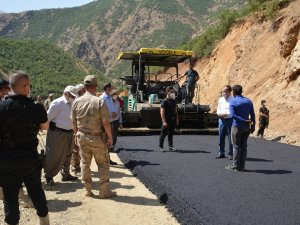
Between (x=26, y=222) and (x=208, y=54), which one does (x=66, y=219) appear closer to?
(x=26, y=222)

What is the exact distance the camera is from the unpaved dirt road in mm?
4961

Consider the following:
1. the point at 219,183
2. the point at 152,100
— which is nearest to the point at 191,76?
the point at 152,100

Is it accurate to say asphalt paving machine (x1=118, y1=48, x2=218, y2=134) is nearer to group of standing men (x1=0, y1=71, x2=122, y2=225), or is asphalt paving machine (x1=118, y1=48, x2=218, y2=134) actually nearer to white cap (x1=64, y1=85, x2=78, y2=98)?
group of standing men (x1=0, y1=71, x2=122, y2=225)

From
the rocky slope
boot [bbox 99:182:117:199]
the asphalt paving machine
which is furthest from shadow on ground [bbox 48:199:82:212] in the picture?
the rocky slope

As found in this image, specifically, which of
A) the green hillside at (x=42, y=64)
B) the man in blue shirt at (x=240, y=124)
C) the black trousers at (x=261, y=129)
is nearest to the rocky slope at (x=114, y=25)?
the green hillside at (x=42, y=64)

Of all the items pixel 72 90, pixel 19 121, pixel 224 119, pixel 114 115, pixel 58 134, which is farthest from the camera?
pixel 114 115

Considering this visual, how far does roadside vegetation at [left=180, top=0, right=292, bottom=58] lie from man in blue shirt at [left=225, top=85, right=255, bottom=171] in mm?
16810

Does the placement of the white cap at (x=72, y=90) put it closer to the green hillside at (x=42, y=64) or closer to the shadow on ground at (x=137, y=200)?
the shadow on ground at (x=137, y=200)

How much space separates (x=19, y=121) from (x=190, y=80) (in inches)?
402

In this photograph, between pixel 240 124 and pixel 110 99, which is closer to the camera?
pixel 240 124

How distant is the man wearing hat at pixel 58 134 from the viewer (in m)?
6.65

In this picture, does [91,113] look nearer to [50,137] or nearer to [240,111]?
[50,137]

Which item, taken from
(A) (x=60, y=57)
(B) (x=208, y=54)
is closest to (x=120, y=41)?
(A) (x=60, y=57)

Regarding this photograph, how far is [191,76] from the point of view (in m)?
13.8
